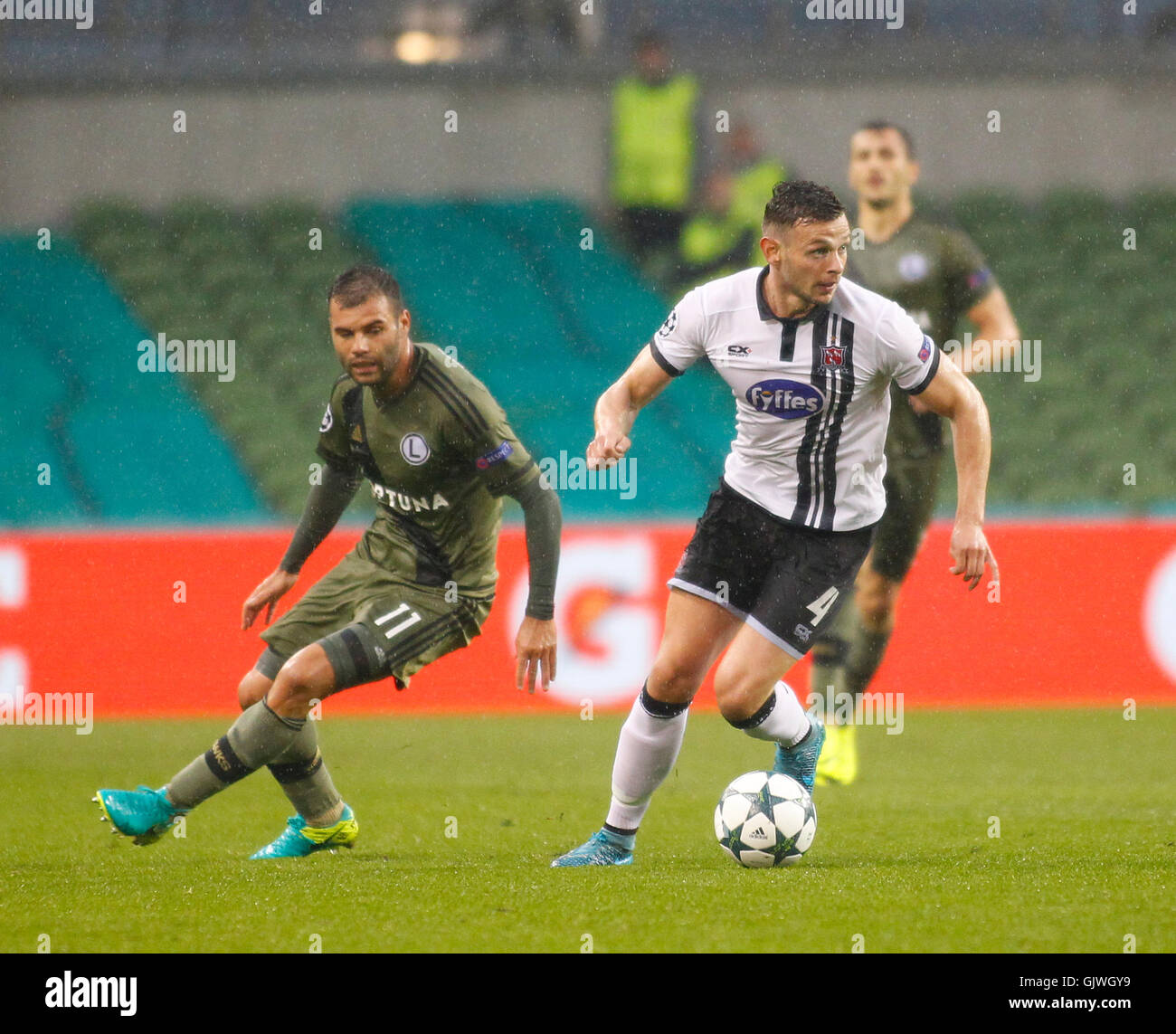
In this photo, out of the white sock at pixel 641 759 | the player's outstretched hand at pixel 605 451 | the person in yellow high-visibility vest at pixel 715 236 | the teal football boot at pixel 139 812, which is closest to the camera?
the player's outstretched hand at pixel 605 451

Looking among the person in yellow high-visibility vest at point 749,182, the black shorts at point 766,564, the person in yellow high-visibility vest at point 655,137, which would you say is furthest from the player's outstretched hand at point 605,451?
the person in yellow high-visibility vest at point 655,137

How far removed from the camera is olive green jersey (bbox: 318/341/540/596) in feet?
16.8

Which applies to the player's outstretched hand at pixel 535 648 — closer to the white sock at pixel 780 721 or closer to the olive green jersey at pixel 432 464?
the olive green jersey at pixel 432 464

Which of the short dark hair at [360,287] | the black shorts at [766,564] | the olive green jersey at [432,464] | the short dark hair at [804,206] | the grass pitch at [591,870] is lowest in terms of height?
the grass pitch at [591,870]

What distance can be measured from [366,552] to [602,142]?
990cm

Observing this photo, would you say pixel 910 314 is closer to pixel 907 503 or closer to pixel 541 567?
pixel 907 503

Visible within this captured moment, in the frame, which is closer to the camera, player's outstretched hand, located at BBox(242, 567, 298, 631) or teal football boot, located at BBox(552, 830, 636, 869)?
teal football boot, located at BBox(552, 830, 636, 869)

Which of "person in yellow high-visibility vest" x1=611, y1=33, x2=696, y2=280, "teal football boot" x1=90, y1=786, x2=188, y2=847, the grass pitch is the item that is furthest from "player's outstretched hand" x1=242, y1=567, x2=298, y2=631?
"person in yellow high-visibility vest" x1=611, y1=33, x2=696, y2=280

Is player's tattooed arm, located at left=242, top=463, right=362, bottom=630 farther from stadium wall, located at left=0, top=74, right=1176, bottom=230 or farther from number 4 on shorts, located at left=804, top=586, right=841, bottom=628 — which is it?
stadium wall, located at left=0, top=74, right=1176, bottom=230

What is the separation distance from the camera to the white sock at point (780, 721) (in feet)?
16.8

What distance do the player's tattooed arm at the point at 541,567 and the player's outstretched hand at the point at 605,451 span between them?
50 centimetres

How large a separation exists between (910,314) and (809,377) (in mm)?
2020

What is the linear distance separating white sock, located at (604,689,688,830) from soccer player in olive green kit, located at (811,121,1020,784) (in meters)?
1.79

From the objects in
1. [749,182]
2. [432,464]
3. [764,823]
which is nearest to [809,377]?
[432,464]
